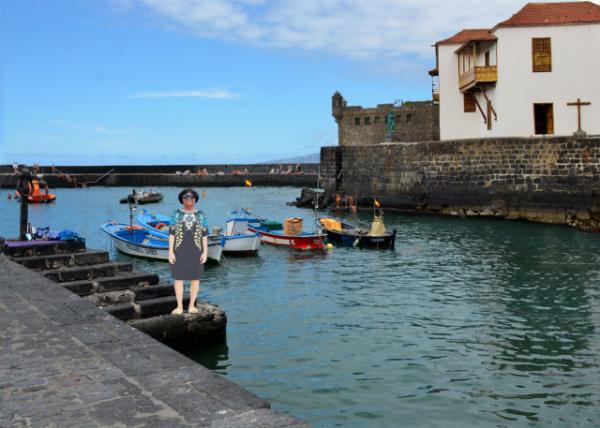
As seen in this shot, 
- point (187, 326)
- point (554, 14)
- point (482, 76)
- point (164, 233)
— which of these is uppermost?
point (554, 14)

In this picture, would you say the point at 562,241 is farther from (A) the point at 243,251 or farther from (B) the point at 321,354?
(B) the point at 321,354

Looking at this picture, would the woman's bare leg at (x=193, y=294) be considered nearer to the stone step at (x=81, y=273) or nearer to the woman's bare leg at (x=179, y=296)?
the woman's bare leg at (x=179, y=296)

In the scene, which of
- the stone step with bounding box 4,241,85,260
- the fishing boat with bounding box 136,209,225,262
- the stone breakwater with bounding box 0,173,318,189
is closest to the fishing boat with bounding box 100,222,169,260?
the fishing boat with bounding box 136,209,225,262

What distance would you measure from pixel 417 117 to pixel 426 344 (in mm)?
53328

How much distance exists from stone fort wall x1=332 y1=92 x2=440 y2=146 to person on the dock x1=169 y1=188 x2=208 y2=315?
53573 millimetres

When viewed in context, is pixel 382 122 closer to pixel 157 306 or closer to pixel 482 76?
pixel 482 76

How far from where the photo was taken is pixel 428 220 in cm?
3550

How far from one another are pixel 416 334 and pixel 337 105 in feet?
186

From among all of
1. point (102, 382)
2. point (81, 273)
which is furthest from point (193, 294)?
point (102, 382)

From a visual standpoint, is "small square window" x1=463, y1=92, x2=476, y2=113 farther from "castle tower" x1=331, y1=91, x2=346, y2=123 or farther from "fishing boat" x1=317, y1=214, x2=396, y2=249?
"castle tower" x1=331, y1=91, x2=346, y2=123

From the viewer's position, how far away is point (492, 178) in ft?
116

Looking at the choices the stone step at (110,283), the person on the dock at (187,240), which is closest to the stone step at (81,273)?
the stone step at (110,283)

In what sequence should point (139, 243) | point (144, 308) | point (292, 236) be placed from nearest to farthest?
point (144, 308) → point (139, 243) → point (292, 236)

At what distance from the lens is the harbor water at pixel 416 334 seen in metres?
8.46
